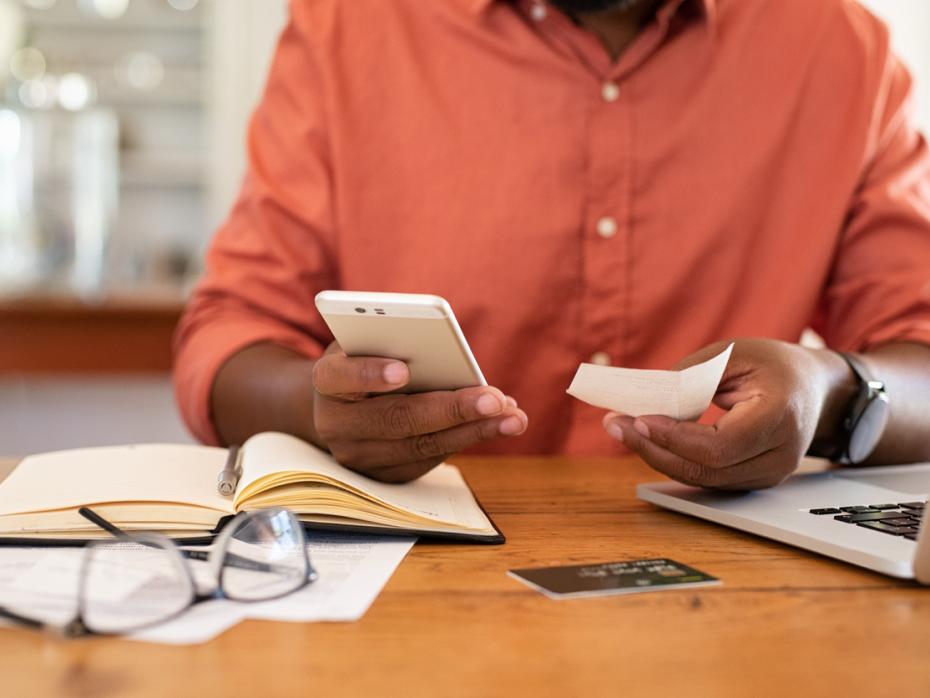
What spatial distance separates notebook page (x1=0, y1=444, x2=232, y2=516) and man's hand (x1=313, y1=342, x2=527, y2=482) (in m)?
0.11

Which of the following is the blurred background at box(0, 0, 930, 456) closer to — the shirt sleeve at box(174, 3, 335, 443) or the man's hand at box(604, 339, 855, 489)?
the shirt sleeve at box(174, 3, 335, 443)

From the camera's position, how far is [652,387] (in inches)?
29.1

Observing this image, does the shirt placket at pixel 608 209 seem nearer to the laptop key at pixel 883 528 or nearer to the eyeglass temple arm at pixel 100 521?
the laptop key at pixel 883 528

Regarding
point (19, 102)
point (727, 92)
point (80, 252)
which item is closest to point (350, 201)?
point (727, 92)

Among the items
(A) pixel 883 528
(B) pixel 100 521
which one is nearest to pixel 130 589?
(B) pixel 100 521

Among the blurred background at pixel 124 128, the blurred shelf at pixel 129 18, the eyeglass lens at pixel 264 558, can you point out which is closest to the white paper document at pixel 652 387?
the eyeglass lens at pixel 264 558

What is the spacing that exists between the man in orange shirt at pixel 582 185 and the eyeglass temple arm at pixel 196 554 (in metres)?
0.57

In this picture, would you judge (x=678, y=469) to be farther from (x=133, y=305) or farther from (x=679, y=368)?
(x=133, y=305)

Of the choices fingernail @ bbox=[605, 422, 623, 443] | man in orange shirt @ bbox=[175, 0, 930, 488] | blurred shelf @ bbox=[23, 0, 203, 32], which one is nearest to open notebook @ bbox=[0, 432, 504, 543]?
fingernail @ bbox=[605, 422, 623, 443]

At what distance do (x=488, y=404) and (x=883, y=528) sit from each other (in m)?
0.29

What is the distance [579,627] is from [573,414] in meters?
0.80

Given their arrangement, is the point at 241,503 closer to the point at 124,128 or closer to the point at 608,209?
the point at 608,209

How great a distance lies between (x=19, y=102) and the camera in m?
3.66

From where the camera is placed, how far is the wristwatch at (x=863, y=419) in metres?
0.96
